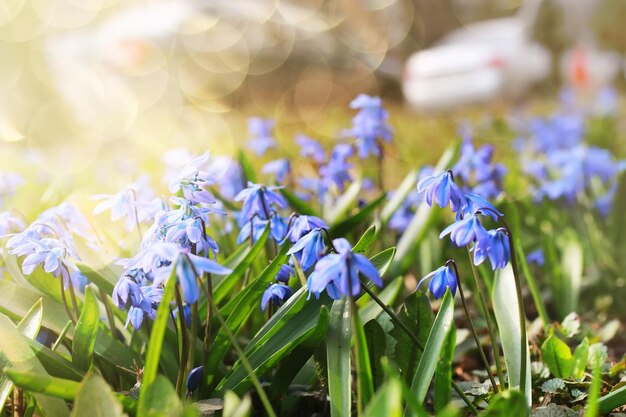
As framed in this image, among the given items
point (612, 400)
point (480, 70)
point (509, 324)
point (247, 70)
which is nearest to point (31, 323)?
point (509, 324)

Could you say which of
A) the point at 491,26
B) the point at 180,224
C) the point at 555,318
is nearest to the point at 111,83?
the point at 491,26

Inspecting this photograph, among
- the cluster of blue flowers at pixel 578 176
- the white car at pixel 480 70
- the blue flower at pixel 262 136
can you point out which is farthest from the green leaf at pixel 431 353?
the white car at pixel 480 70

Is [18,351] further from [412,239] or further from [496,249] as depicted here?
[412,239]

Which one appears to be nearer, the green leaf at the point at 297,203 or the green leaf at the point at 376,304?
the green leaf at the point at 376,304

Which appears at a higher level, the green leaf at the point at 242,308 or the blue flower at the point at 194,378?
the green leaf at the point at 242,308

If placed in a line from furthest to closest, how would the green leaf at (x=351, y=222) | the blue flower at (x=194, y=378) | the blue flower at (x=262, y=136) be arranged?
the blue flower at (x=262, y=136) → the green leaf at (x=351, y=222) → the blue flower at (x=194, y=378)

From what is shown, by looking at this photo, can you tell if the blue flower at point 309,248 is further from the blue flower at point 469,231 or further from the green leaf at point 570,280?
the green leaf at point 570,280

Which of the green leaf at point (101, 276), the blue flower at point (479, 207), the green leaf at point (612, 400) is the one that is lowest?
the green leaf at point (612, 400)

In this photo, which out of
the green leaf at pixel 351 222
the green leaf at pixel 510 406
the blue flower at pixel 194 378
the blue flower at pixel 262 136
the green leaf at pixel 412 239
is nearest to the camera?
the green leaf at pixel 510 406
